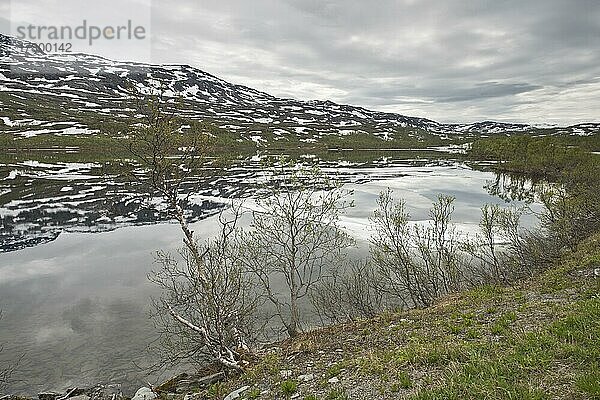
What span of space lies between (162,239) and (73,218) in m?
13.2

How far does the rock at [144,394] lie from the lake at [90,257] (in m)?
1.27

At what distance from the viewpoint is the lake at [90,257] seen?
18.1m

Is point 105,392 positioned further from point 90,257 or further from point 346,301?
point 90,257

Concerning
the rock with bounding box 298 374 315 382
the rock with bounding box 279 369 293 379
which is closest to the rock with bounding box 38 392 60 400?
the rock with bounding box 279 369 293 379

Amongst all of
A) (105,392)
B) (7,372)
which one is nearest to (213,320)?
(105,392)

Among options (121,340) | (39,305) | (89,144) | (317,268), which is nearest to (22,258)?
(39,305)

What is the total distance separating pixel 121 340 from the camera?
1970cm

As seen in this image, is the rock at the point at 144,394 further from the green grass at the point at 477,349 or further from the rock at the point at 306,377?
the rock at the point at 306,377

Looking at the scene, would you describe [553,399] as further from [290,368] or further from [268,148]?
[268,148]

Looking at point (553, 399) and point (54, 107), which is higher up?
point (54, 107)

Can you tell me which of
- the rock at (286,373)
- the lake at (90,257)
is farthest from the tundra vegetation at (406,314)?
the lake at (90,257)

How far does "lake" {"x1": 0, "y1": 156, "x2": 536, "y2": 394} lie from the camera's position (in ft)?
59.5

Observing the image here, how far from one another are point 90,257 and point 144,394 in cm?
2001

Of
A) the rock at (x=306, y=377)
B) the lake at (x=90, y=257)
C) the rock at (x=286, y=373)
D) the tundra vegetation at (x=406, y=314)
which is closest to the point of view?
the tundra vegetation at (x=406, y=314)
